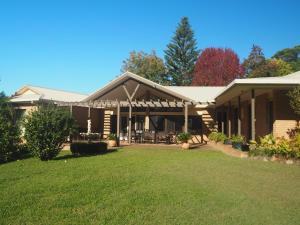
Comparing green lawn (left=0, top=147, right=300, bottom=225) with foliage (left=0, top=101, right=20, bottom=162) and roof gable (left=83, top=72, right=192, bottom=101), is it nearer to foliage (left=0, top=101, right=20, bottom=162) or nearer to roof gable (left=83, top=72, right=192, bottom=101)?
foliage (left=0, top=101, right=20, bottom=162)

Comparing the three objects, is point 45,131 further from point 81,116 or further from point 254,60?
point 254,60

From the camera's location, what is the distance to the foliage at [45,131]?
1302cm

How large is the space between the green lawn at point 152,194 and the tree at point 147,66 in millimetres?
40262

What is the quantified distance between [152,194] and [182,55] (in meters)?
47.2

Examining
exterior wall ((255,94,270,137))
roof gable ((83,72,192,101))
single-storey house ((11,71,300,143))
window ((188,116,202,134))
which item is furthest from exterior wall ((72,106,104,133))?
exterior wall ((255,94,270,137))

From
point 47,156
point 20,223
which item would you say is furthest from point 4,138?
point 20,223

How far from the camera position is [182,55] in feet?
173

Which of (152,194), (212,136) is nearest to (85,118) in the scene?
(212,136)

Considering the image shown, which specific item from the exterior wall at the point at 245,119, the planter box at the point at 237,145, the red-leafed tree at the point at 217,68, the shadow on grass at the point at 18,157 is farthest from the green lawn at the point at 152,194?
the red-leafed tree at the point at 217,68

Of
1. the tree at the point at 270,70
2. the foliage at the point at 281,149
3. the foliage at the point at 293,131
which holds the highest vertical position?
the tree at the point at 270,70

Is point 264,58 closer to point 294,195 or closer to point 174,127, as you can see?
point 174,127

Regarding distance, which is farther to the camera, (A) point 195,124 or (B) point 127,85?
(A) point 195,124

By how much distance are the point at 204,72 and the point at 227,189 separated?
40.2 m

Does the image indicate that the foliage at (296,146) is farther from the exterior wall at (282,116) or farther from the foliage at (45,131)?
the foliage at (45,131)
